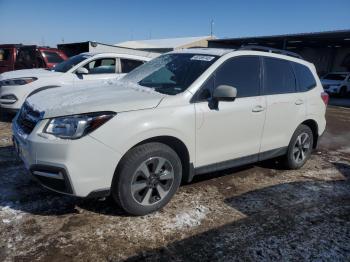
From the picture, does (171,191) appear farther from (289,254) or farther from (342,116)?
(342,116)

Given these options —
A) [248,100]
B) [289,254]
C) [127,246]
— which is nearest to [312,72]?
[248,100]

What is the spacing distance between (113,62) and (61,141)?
6.15 metres

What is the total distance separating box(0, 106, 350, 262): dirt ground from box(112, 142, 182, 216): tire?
0.17 m

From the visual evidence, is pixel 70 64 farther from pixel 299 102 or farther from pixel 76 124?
pixel 76 124

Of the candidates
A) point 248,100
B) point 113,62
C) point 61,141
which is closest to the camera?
point 61,141

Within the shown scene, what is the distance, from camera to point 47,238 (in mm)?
3148

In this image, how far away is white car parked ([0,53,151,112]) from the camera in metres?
7.85

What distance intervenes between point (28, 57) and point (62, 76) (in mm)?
4901

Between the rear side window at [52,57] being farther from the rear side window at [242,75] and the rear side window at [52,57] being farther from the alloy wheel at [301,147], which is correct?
the alloy wheel at [301,147]

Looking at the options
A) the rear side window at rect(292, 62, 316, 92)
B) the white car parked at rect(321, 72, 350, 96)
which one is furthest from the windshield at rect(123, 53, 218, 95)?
the white car parked at rect(321, 72, 350, 96)

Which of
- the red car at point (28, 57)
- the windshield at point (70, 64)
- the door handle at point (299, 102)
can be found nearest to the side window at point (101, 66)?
the windshield at point (70, 64)

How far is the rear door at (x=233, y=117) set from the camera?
3855 mm

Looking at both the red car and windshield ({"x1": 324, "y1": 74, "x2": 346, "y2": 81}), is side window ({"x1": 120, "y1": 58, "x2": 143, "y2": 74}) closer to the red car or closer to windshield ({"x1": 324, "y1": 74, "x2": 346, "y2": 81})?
the red car

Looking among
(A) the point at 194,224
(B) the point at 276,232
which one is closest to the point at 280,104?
(B) the point at 276,232
